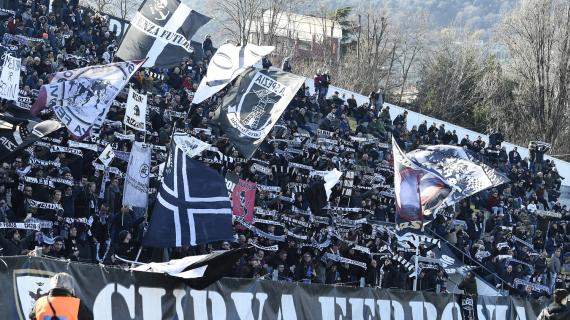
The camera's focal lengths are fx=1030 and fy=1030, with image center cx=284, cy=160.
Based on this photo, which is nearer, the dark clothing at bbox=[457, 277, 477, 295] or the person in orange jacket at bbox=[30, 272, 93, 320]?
the person in orange jacket at bbox=[30, 272, 93, 320]

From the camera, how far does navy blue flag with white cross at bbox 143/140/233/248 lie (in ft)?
50.2

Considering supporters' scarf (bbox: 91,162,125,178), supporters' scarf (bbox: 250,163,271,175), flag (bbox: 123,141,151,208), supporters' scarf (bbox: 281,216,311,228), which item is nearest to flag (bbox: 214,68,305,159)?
flag (bbox: 123,141,151,208)

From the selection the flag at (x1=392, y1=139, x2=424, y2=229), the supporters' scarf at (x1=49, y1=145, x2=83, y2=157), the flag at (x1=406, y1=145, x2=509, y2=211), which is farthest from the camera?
the supporters' scarf at (x1=49, y1=145, x2=83, y2=157)

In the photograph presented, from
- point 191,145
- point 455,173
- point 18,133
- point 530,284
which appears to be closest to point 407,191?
point 455,173

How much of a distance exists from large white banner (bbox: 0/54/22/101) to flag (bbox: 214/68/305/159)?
13.7 feet

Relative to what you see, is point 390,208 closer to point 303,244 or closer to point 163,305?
point 303,244

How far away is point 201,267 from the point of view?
13.6m

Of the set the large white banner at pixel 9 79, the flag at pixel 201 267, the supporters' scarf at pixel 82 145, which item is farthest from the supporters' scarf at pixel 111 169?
the flag at pixel 201 267

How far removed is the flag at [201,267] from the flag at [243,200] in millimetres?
7948

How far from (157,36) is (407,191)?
20.6ft

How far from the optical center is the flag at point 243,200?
21781 millimetres

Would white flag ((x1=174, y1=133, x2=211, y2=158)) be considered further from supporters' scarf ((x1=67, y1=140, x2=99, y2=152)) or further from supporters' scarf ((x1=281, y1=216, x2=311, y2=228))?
supporters' scarf ((x1=281, y1=216, x2=311, y2=228))

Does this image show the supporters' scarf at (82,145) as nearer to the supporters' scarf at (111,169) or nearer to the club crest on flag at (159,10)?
the supporters' scarf at (111,169)

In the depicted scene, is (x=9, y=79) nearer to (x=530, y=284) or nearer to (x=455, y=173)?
(x=455, y=173)
